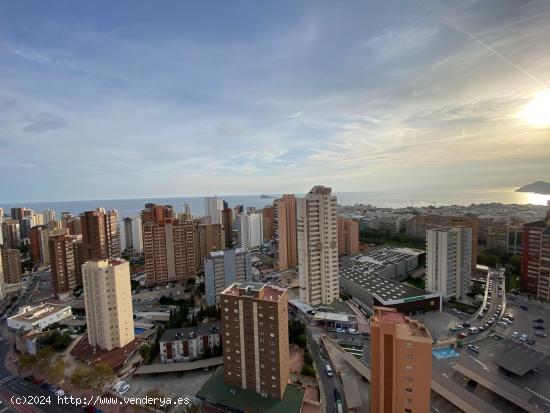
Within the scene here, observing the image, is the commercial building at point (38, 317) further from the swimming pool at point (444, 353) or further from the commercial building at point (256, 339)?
the swimming pool at point (444, 353)

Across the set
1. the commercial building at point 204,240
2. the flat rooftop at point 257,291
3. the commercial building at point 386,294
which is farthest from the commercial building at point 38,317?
the commercial building at point 386,294

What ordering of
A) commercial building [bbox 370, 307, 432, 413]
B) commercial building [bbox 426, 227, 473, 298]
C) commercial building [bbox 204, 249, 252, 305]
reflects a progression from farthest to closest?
commercial building [bbox 204, 249, 252, 305] < commercial building [bbox 426, 227, 473, 298] < commercial building [bbox 370, 307, 432, 413]

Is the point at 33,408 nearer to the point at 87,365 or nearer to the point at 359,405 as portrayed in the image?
the point at 87,365

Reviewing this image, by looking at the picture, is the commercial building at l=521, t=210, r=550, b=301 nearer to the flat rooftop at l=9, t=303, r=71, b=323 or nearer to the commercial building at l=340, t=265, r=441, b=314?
the commercial building at l=340, t=265, r=441, b=314

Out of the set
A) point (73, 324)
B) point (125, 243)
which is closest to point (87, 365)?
point (73, 324)

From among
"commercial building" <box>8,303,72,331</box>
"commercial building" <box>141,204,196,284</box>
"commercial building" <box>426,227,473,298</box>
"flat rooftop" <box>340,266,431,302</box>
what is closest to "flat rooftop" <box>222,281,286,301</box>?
"flat rooftop" <box>340,266,431,302</box>
